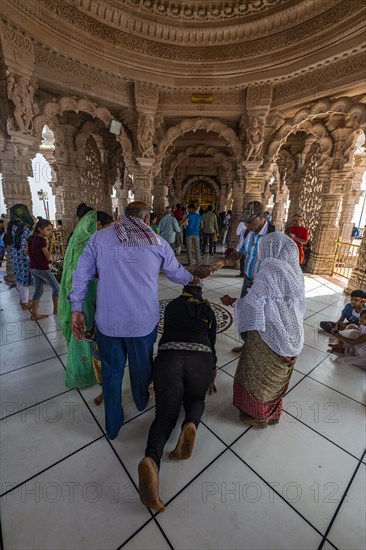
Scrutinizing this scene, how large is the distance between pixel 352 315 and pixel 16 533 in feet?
11.3

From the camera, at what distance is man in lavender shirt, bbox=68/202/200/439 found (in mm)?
1394

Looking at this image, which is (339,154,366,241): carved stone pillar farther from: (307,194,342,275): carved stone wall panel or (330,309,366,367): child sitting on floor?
(330,309,366,367): child sitting on floor

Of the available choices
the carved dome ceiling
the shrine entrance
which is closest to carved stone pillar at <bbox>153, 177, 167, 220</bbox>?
the carved dome ceiling

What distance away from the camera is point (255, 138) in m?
5.34

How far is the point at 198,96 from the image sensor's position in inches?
212

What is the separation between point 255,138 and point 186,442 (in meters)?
5.82

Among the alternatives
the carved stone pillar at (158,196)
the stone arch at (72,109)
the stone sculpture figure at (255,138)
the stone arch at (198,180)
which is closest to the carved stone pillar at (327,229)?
the stone sculpture figure at (255,138)

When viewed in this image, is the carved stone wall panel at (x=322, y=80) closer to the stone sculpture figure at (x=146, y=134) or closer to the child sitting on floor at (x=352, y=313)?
the stone sculpture figure at (x=146, y=134)

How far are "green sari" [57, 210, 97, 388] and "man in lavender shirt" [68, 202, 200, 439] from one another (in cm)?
36

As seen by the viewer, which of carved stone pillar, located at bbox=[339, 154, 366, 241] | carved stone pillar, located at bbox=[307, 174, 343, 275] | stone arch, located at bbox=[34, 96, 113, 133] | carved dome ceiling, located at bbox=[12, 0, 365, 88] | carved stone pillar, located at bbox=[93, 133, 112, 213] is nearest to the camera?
carved dome ceiling, located at bbox=[12, 0, 365, 88]

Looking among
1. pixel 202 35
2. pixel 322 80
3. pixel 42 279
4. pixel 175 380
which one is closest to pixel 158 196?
pixel 202 35

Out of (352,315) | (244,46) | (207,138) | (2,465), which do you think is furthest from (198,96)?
(2,465)

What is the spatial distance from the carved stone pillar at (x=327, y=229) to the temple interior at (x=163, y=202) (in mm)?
33

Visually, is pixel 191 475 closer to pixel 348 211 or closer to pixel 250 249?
pixel 250 249
